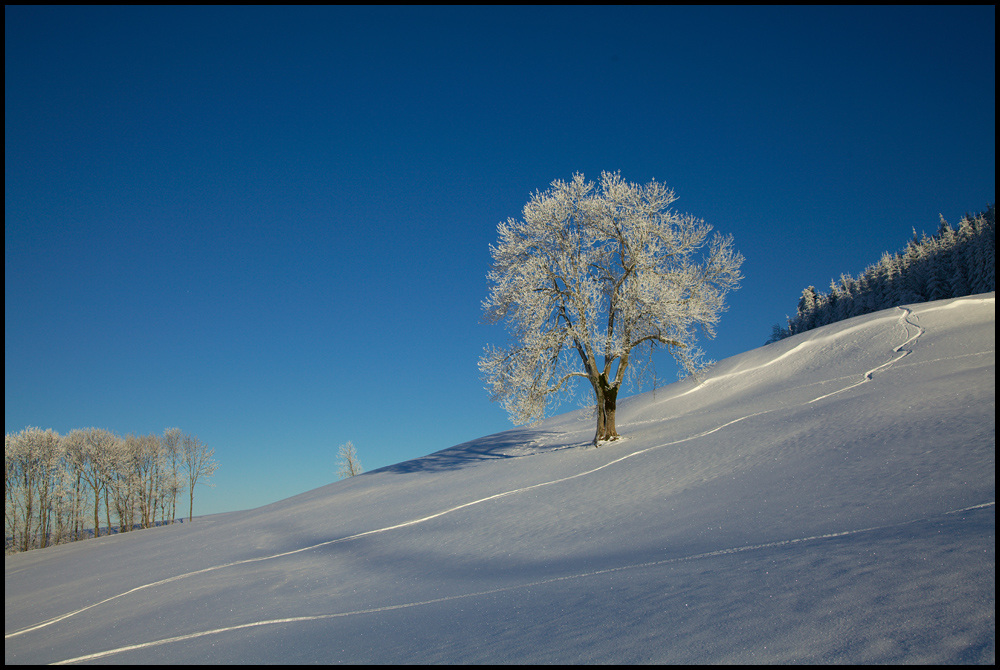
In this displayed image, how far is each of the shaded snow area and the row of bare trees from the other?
31.7m

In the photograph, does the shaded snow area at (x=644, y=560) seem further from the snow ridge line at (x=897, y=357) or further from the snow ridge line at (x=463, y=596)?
the snow ridge line at (x=897, y=357)

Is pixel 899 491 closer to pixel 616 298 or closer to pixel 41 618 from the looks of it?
pixel 616 298

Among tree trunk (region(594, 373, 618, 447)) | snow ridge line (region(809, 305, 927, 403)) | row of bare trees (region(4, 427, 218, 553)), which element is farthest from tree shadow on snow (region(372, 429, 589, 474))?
row of bare trees (region(4, 427, 218, 553))

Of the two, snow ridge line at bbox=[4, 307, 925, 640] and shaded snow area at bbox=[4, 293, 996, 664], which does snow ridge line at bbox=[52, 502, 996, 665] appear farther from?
snow ridge line at bbox=[4, 307, 925, 640]

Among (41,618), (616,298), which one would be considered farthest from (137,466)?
(616,298)

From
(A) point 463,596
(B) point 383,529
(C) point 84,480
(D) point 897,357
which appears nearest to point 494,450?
(B) point 383,529

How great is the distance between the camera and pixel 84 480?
42.9m

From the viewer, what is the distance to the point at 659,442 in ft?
43.9

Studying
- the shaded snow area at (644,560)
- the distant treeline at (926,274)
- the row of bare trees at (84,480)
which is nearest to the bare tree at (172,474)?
the row of bare trees at (84,480)

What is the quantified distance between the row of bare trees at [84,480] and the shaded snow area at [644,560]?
3174 centimetres

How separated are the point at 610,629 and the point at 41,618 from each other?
40.3ft

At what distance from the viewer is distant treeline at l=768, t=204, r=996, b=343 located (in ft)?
149

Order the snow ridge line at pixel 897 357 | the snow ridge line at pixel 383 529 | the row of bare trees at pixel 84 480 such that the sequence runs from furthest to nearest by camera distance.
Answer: the row of bare trees at pixel 84 480, the snow ridge line at pixel 897 357, the snow ridge line at pixel 383 529

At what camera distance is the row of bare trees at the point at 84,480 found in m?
39.3
